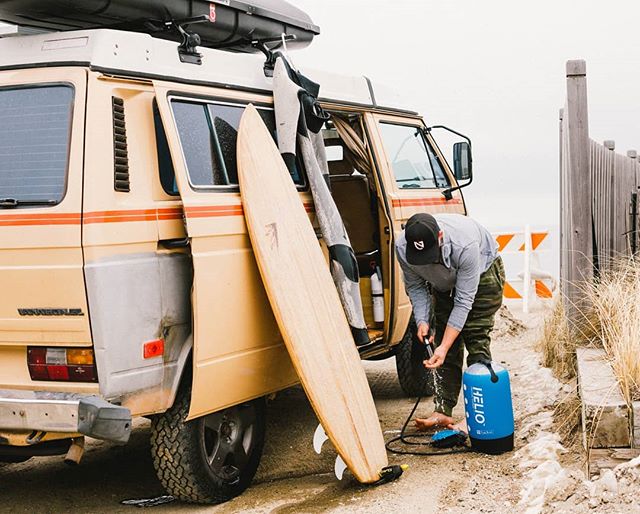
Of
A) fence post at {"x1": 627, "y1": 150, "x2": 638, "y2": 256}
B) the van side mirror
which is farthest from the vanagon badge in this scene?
fence post at {"x1": 627, "y1": 150, "x2": 638, "y2": 256}

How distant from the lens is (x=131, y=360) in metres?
4.89

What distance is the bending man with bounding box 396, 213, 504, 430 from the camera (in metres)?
5.99

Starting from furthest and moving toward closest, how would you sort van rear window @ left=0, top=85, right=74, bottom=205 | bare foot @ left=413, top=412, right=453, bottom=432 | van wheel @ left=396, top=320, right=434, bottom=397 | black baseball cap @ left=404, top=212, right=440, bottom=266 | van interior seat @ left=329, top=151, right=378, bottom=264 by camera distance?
van wheel @ left=396, top=320, right=434, bottom=397 → van interior seat @ left=329, top=151, right=378, bottom=264 → bare foot @ left=413, top=412, right=453, bottom=432 → black baseball cap @ left=404, top=212, right=440, bottom=266 → van rear window @ left=0, top=85, right=74, bottom=205

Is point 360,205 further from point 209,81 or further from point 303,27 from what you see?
point 209,81

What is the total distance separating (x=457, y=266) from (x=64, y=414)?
8.73ft

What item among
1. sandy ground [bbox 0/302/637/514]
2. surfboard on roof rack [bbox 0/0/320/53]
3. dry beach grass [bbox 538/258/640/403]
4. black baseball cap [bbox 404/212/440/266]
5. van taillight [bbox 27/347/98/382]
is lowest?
sandy ground [bbox 0/302/637/514]

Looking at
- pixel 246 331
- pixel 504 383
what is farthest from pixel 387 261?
pixel 246 331

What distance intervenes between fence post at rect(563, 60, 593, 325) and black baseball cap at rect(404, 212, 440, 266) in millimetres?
1935

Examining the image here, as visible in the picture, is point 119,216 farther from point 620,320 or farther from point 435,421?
point 620,320

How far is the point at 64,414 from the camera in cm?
475

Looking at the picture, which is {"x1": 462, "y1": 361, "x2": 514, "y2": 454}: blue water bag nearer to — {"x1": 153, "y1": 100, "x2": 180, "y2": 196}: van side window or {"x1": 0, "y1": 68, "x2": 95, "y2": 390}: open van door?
{"x1": 153, "y1": 100, "x2": 180, "y2": 196}: van side window

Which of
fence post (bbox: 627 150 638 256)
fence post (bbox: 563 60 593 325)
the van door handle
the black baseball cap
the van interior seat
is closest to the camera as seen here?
the van door handle

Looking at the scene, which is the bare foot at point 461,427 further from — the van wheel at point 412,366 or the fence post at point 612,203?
the fence post at point 612,203

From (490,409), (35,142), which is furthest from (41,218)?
(490,409)
